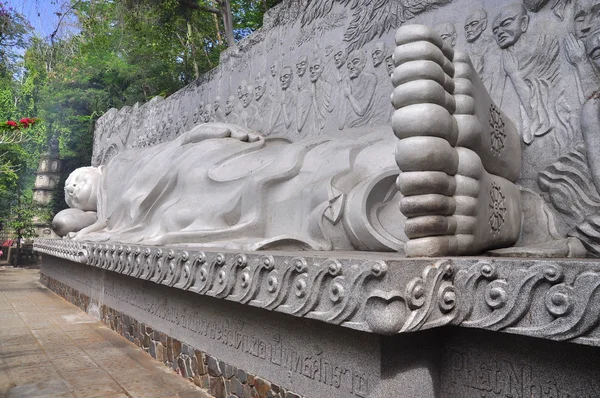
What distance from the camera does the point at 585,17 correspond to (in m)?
2.43

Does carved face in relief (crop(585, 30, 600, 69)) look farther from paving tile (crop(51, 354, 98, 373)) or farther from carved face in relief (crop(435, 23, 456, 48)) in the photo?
paving tile (crop(51, 354, 98, 373))

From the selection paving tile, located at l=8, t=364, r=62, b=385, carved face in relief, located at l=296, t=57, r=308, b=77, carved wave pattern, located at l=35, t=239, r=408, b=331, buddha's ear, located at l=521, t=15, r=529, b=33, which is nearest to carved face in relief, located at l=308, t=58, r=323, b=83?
carved face in relief, located at l=296, t=57, r=308, b=77

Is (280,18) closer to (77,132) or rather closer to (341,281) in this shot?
(341,281)

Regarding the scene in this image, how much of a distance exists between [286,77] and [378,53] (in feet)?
4.23

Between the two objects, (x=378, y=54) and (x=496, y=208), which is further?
(x=378, y=54)

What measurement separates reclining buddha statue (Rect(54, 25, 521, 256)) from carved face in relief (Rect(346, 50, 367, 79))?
757mm

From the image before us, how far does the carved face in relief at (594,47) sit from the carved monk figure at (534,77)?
7.9 inches

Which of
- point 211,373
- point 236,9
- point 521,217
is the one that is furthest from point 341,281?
point 236,9

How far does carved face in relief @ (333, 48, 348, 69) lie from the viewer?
4.08 metres

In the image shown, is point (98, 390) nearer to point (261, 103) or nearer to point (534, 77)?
point (534, 77)

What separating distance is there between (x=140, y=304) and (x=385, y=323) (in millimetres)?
2639

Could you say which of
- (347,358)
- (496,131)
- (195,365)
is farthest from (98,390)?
(496,131)

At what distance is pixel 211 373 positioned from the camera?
102 inches

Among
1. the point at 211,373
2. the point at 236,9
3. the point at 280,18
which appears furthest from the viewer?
the point at 236,9
